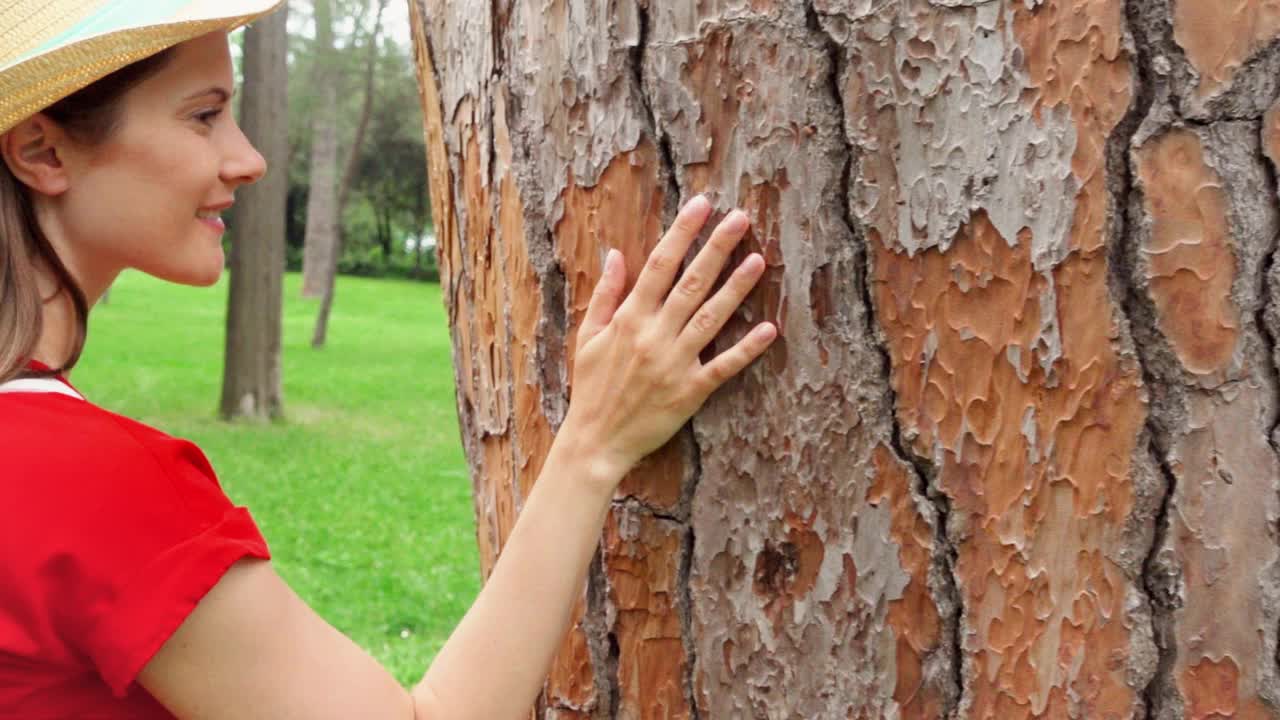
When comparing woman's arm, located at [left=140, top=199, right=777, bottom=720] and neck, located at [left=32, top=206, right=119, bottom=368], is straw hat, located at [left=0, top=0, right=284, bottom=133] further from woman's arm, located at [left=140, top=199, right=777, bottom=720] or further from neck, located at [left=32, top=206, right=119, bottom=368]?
woman's arm, located at [left=140, top=199, right=777, bottom=720]

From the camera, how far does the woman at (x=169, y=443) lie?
4.27 feet

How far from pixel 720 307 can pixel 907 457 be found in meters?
0.26

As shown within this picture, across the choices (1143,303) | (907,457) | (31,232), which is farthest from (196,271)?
(1143,303)

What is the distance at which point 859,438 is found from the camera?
4.81 feet

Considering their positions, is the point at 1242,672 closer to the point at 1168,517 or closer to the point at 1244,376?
the point at 1168,517

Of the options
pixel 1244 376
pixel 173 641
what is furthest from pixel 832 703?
pixel 173 641

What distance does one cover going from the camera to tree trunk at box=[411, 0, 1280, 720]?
1.30 metres

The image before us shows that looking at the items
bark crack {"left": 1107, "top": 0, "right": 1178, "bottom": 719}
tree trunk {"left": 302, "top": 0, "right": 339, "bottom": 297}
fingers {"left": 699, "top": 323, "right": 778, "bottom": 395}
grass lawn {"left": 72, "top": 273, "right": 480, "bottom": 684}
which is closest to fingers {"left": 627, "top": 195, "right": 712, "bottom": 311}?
fingers {"left": 699, "top": 323, "right": 778, "bottom": 395}

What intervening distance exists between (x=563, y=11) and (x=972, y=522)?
76cm

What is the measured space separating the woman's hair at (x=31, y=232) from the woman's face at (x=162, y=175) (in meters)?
0.01

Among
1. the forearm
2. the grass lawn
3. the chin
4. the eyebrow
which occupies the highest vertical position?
the eyebrow

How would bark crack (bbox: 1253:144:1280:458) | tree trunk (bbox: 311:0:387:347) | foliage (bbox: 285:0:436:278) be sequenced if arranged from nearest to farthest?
bark crack (bbox: 1253:144:1280:458) < tree trunk (bbox: 311:0:387:347) < foliage (bbox: 285:0:436:278)

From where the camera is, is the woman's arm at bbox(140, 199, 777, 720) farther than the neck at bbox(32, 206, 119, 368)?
No

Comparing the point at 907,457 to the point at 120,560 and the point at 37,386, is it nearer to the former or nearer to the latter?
the point at 120,560
